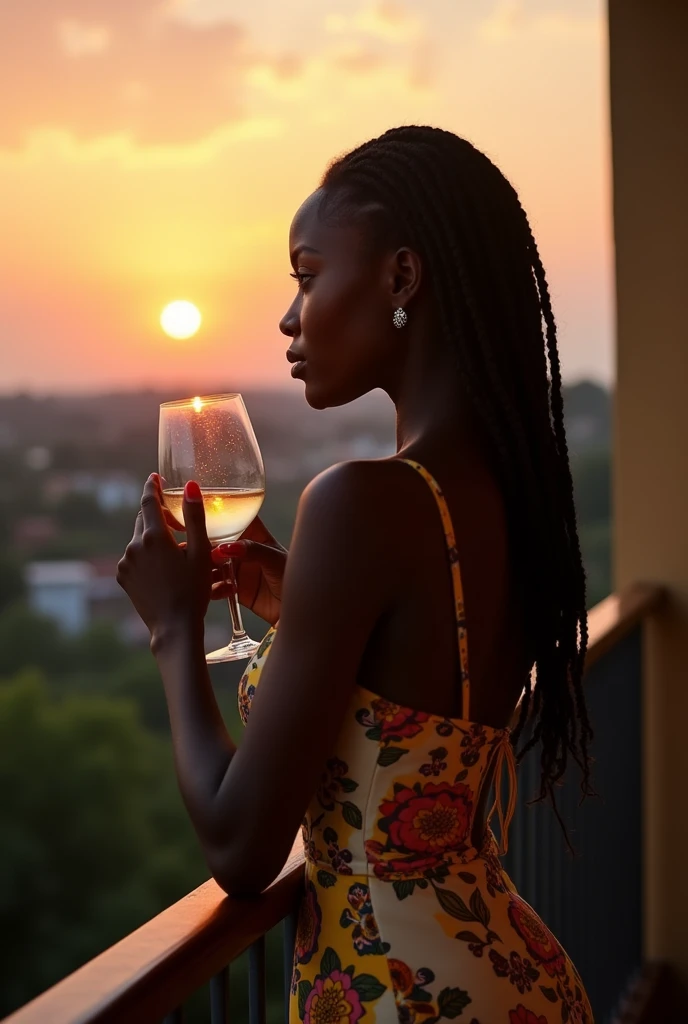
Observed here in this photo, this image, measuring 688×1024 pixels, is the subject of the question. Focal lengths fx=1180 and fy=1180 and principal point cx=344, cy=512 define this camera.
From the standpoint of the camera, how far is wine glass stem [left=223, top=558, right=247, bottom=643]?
1356 millimetres

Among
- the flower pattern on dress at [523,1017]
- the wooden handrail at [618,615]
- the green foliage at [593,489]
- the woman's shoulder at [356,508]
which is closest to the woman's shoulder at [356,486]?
the woman's shoulder at [356,508]

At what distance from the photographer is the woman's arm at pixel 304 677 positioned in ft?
3.25

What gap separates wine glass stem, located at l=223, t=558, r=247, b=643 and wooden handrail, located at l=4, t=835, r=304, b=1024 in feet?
0.99

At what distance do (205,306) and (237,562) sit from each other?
55.4 ft

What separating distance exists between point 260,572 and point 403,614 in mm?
451

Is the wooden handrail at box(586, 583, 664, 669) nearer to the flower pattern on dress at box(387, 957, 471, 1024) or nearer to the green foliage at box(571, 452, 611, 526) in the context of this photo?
the flower pattern on dress at box(387, 957, 471, 1024)

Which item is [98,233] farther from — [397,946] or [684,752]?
[397,946]

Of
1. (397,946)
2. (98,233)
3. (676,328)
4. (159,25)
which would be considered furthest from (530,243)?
(159,25)

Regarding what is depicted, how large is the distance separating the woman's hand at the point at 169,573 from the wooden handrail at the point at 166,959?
0.84ft

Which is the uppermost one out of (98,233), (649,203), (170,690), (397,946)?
(98,233)

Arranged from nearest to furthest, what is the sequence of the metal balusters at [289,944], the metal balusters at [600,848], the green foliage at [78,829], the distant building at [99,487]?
the metal balusters at [289,944], the metal balusters at [600,848], the green foliage at [78,829], the distant building at [99,487]

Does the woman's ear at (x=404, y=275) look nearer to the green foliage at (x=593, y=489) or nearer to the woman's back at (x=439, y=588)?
the woman's back at (x=439, y=588)

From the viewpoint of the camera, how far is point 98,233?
86.7 feet

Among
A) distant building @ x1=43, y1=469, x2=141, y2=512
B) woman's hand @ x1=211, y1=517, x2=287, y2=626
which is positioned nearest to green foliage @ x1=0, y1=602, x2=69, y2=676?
distant building @ x1=43, y1=469, x2=141, y2=512
